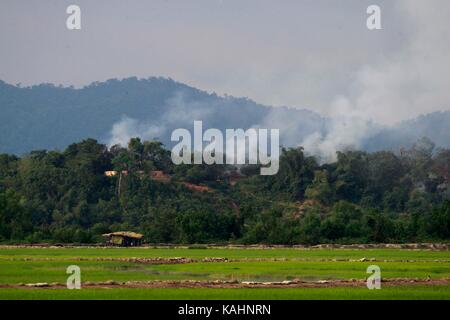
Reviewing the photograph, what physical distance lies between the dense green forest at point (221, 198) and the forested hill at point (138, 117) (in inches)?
1961

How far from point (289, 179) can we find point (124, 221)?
629 inches

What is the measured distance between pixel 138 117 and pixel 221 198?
80455 millimetres

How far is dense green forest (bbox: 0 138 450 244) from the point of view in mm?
48656

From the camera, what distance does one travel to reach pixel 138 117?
144 meters

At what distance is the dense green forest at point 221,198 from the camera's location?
1916 inches

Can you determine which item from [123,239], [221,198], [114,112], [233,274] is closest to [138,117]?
[114,112]

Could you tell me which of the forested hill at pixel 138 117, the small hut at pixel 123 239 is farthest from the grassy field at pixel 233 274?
the forested hill at pixel 138 117

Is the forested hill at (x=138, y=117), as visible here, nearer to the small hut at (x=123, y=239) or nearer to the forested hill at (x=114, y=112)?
the forested hill at (x=114, y=112)

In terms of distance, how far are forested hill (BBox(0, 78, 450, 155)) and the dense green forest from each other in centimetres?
4981

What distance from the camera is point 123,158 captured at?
6700 cm

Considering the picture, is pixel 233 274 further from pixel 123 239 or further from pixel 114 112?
pixel 114 112
